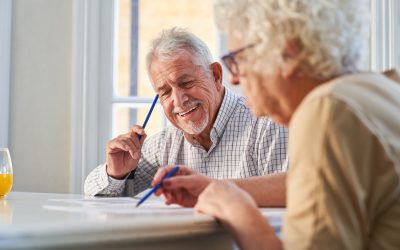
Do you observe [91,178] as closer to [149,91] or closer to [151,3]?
[149,91]

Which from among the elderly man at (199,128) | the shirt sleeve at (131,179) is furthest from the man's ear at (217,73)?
the shirt sleeve at (131,179)

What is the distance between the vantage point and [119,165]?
90.0 inches

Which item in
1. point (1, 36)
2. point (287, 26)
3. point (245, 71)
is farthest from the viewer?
point (1, 36)

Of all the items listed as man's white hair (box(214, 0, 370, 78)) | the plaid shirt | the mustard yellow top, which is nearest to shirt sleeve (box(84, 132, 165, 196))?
the plaid shirt

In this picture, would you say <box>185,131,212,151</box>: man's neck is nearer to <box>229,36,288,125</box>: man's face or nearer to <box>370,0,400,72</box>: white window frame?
<box>370,0,400,72</box>: white window frame

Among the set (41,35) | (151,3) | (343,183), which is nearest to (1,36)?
(41,35)

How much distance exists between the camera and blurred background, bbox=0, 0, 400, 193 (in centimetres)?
276

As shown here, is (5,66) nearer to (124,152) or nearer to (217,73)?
(124,152)

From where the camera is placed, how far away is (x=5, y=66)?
2770mm

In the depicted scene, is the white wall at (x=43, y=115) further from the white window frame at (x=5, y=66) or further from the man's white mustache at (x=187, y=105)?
the man's white mustache at (x=187, y=105)

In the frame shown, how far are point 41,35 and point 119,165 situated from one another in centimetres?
83

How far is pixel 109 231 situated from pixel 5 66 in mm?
1967

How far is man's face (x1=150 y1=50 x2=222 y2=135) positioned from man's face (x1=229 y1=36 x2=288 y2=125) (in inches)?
40.3

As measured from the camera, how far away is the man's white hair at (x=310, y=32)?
1059mm
